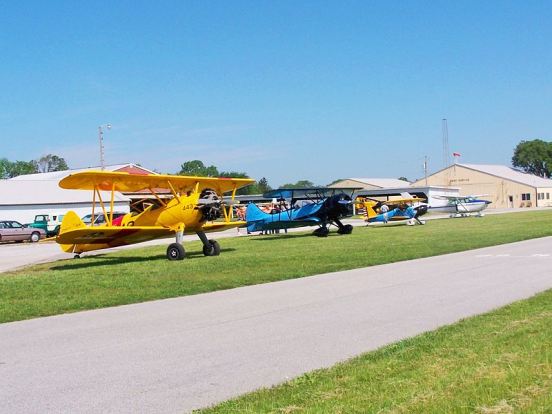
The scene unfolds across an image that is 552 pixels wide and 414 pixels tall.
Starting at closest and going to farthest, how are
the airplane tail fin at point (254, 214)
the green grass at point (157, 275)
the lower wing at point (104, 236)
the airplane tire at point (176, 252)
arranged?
1. the green grass at point (157, 275)
2. the lower wing at point (104, 236)
3. the airplane tire at point (176, 252)
4. the airplane tail fin at point (254, 214)

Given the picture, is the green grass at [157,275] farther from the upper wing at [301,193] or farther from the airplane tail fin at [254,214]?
the airplane tail fin at [254,214]

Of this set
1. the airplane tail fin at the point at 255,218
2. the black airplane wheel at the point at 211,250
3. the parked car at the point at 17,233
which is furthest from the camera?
the parked car at the point at 17,233

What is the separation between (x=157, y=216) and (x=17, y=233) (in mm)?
21599

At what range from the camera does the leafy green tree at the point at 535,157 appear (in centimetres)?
16238

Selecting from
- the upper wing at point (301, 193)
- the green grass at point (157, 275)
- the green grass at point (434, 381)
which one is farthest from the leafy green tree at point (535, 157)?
the green grass at point (434, 381)

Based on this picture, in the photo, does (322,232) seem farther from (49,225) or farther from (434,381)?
(434,381)

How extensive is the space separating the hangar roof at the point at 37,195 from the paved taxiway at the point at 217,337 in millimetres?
42898

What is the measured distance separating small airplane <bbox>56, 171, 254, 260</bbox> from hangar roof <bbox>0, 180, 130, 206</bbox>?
31.2 meters

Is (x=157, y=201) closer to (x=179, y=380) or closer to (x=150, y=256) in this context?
(x=150, y=256)

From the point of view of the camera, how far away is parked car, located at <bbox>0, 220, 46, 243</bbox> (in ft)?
126

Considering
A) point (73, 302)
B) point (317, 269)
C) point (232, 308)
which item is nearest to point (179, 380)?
point (232, 308)

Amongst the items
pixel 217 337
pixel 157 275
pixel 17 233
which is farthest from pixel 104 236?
pixel 17 233

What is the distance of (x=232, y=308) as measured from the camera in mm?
9945

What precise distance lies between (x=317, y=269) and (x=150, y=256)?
8.48 metres
